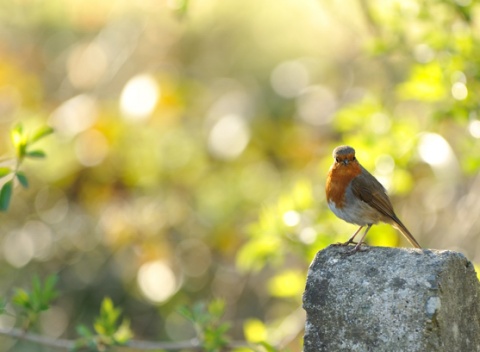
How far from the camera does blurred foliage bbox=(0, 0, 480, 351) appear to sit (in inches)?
337

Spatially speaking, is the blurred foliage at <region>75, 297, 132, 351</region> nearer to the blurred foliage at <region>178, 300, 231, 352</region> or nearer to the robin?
the blurred foliage at <region>178, 300, 231, 352</region>

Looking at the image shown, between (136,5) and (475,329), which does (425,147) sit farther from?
(136,5)

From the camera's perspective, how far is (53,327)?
8.95 m

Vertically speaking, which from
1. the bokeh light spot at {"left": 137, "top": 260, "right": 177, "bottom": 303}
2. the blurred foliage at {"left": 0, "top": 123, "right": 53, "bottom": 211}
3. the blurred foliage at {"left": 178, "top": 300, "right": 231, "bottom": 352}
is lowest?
the bokeh light spot at {"left": 137, "top": 260, "right": 177, "bottom": 303}

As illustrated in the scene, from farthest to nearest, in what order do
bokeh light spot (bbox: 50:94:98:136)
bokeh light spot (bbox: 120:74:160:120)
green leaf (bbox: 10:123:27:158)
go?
bokeh light spot (bbox: 120:74:160:120), bokeh light spot (bbox: 50:94:98:136), green leaf (bbox: 10:123:27:158)

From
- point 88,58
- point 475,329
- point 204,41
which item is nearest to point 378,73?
point 204,41

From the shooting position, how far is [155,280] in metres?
8.91

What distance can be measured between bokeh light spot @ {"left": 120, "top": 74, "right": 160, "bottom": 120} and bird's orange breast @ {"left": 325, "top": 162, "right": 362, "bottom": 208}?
5487 mm

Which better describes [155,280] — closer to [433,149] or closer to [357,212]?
[433,149]

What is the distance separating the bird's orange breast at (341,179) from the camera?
145 inches

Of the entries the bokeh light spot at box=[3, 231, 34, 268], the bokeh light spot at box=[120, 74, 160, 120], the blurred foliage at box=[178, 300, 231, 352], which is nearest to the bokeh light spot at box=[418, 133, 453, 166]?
the blurred foliage at box=[178, 300, 231, 352]

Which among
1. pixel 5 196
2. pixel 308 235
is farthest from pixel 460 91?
pixel 5 196

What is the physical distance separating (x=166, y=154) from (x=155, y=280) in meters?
1.31

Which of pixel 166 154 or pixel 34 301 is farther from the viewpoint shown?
pixel 166 154
